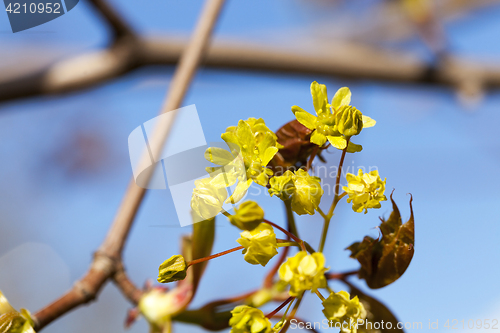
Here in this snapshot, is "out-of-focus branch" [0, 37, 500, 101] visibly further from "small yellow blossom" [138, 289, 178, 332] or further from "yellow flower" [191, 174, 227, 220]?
"yellow flower" [191, 174, 227, 220]

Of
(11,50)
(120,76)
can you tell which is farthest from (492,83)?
(11,50)

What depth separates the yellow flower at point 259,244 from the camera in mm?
384

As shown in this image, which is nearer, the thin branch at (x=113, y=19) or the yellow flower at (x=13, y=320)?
the yellow flower at (x=13, y=320)

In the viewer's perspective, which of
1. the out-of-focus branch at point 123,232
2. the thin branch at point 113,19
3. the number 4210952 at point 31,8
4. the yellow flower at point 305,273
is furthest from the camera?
the thin branch at point 113,19

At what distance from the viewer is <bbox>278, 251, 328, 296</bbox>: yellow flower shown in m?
0.36

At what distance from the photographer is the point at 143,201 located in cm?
64

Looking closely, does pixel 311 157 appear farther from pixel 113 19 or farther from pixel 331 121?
pixel 113 19

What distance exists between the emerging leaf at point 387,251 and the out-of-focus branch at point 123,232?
323 mm

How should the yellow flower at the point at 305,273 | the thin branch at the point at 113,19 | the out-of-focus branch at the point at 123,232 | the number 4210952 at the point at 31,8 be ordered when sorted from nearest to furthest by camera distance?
the yellow flower at the point at 305,273
the out-of-focus branch at the point at 123,232
the number 4210952 at the point at 31,8
the thin branch at the point at 113,19

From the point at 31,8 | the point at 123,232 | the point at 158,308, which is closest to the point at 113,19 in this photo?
the point at 31,8

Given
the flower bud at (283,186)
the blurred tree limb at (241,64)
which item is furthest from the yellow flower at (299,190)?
the blurred tree limb at (241,64)

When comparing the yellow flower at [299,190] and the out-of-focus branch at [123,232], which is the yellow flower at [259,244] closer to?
the yellow flower at [299,190]

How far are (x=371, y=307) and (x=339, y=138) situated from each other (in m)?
0.22

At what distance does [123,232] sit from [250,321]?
0.29m
